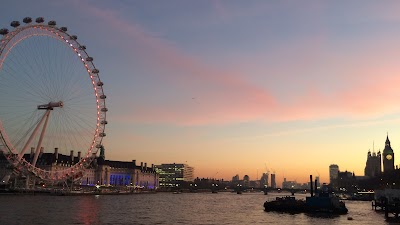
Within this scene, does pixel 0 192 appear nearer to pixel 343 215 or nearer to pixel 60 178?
pixel 60 178

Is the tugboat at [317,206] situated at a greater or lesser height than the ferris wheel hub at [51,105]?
lesser

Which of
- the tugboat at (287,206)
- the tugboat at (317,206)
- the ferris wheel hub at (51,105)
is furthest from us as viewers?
the ferris wheel hub at (51,105)

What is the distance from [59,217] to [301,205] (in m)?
55.4

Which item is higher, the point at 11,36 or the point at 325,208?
the point at 11,36

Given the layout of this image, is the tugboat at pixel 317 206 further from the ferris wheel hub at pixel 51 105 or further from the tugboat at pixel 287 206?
the ferris wheel hub at pixel 51 105

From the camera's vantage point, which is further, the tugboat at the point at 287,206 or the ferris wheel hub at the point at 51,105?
the ferris wheel hub at the point at 51,105

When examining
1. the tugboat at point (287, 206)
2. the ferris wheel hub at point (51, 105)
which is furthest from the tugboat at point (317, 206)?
the ferris wheel hub at point (51, 105)

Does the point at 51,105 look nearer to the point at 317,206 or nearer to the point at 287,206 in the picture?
the point at 287,206

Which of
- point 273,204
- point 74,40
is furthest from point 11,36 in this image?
point 273,204

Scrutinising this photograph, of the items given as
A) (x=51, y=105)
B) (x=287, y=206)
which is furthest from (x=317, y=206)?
(x=51, y=105)

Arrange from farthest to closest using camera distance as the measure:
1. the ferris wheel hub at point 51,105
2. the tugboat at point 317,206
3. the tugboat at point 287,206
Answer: the ferris wheel hub at point 51,105 < the tugboat at point 287,206 < the tugboat at point 317,206

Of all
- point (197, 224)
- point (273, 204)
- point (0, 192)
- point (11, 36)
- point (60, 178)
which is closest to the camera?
point (197, 224)

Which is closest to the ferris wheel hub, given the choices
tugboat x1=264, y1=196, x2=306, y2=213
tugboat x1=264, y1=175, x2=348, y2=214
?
tugboat x1=264, y1=196, x2=306, y2=213

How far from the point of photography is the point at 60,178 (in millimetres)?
133875
